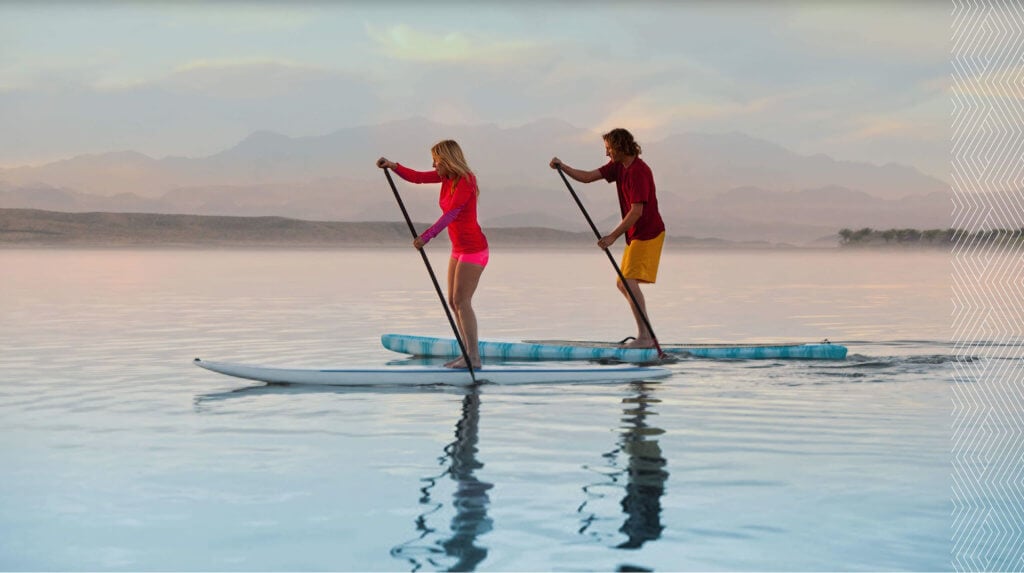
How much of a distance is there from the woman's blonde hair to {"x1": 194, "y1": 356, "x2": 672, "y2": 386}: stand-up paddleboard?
6.27 ft

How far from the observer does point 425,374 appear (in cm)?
1174

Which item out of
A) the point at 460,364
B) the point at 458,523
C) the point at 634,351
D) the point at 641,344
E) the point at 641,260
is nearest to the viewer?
the point at 458,523

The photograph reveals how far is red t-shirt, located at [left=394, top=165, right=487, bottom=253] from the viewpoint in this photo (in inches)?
445

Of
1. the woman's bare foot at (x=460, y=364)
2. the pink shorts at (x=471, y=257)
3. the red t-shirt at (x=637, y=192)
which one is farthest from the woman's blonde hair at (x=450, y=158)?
the red t-shirt at (x=637, y=192)

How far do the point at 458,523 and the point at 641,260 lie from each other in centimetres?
829

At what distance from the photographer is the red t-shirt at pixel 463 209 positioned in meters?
11.3

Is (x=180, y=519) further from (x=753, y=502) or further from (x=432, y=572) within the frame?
(x=753, y=502)

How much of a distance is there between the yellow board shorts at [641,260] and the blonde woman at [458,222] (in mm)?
2892

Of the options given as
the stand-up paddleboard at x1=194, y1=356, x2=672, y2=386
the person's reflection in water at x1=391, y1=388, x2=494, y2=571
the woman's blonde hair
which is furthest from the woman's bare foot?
the person's reflection in water at x1=391, y1=388, x2=494, y2=571

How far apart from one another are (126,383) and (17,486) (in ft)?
16.1

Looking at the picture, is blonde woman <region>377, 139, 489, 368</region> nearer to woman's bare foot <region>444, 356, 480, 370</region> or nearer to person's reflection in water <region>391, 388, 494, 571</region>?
woman's bare foot <region>444, 356, 480, 370</region>

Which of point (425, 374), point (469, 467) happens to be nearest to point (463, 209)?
point (425, 374)

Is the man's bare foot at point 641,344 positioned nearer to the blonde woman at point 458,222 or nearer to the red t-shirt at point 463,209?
the blonde woman at point 458,222

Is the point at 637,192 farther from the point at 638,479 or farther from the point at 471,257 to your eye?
the point at 638,479
